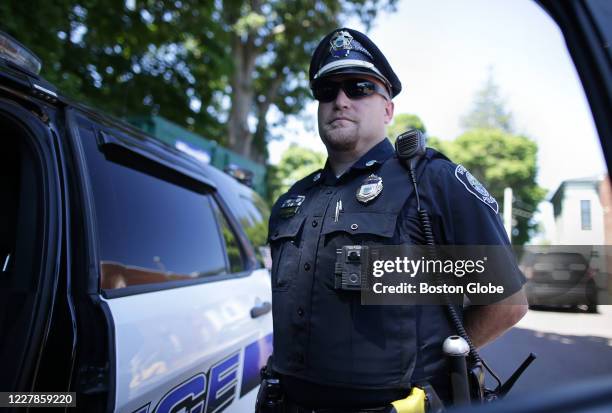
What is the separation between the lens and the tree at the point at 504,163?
1.04m

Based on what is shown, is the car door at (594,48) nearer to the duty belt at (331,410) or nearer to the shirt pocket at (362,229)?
the shirt pocket at (362,229)

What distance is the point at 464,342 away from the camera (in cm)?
125

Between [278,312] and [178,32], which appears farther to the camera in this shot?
[178,32]

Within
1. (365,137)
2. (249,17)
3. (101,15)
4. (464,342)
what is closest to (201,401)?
(464,342)

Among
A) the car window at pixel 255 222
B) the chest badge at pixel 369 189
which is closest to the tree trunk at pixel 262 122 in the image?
the car window at pixel 255 222

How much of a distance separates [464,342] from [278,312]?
599 mm

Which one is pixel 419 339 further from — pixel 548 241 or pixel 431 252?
pixel 548 241

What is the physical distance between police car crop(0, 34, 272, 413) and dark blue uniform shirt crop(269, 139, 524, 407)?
0.43 metres

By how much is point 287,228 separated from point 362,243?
35 cm

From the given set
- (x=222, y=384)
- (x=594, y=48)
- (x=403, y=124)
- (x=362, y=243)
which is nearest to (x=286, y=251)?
(x=362, y=243)

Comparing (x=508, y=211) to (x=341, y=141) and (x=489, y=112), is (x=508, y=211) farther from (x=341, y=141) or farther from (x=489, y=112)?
(x=341, y=141)

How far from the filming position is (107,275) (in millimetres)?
1759

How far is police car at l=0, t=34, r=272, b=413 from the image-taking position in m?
1.25

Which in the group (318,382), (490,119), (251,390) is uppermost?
(490,119)
